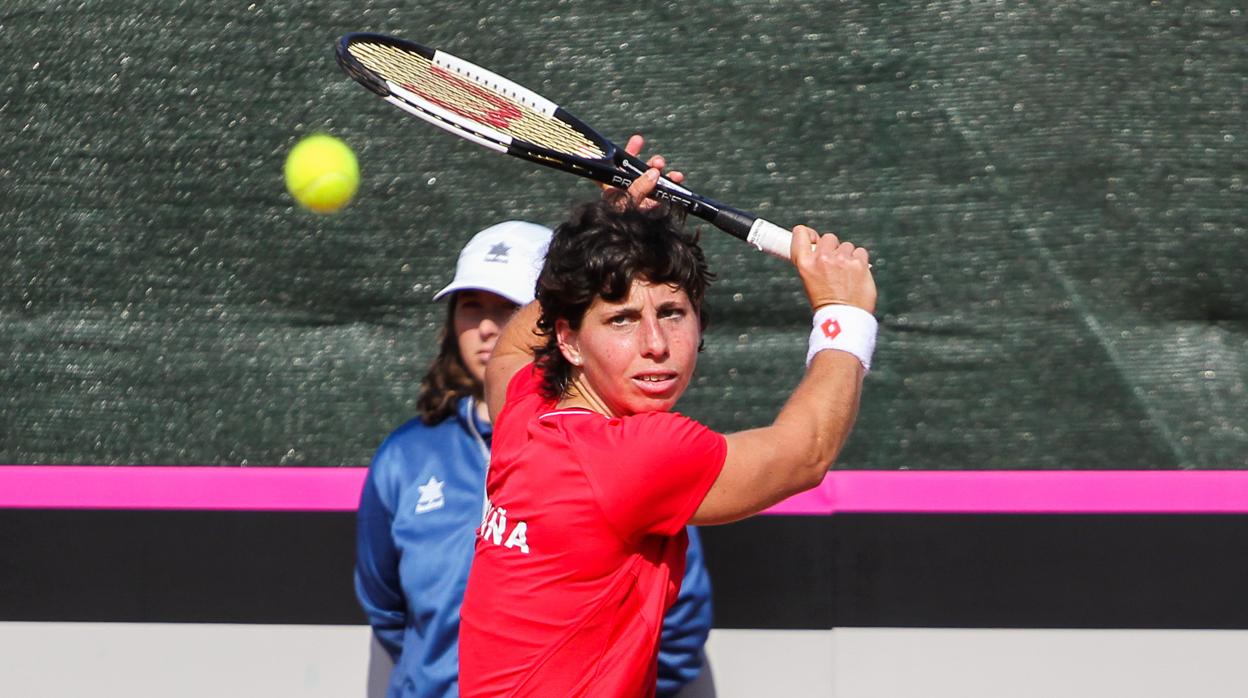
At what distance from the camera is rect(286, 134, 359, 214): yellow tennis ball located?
119 inches

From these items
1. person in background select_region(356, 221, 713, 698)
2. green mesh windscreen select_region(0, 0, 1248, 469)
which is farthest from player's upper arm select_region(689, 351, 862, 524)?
green mesh windscreen select_region(0, 0, 1248, 469)

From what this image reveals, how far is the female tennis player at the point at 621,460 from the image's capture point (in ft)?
5.11

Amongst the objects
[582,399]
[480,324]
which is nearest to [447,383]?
[480,324]

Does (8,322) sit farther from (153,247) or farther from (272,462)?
(272,462)

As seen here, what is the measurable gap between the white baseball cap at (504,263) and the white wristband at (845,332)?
85 centimetres

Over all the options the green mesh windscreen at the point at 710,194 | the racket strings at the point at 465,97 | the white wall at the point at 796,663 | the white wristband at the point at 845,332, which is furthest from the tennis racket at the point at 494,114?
the white wall at the point at 796,663

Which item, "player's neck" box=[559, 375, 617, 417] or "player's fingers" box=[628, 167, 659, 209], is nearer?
"player's neck" box=[559, 375, 617, 417]

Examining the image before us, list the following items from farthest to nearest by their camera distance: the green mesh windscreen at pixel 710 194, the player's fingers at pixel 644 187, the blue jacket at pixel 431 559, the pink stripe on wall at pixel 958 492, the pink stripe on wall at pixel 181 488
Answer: the green mesh windscreen at pixel 710 194 → the pink stripe on wall at pixel 181 488 → the pink stripe on wall at pixel 958 492 → the blue jacket at pixel 431 559 → the player's fingers at pixel 644 187

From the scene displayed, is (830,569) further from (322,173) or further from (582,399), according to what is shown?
(322,173)

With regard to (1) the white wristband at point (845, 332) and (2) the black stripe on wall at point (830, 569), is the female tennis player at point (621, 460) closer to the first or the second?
(1) the white wristband at point (845, 332)

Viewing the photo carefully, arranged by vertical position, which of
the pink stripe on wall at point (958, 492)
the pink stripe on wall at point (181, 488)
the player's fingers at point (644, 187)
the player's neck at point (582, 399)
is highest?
the player's fingers at point (644, 187)

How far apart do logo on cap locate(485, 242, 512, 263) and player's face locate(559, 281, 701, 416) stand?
86 cm

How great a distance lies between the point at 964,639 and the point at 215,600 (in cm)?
155

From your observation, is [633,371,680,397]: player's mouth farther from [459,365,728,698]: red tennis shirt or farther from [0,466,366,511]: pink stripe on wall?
[0,466,366,511]: pink stripe on wall
